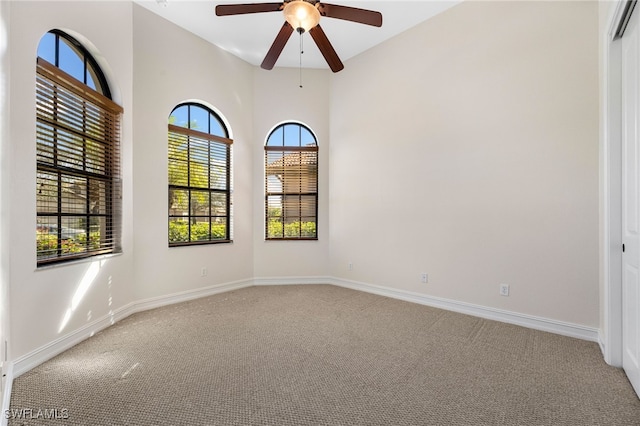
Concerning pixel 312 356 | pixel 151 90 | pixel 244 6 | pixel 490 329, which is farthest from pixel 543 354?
pixel 151 90

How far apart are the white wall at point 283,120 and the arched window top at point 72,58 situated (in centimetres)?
210

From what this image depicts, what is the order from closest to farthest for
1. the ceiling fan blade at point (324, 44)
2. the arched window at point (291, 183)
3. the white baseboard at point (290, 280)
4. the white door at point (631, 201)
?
the white door at point (631, 201) < the ceiling fan blade at point (324, 44) < the white baseboard at point (290, 280) < the arched window at point (291, 183)

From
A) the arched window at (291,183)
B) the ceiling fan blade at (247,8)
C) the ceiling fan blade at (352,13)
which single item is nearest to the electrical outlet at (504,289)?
the arched window at (291,183)

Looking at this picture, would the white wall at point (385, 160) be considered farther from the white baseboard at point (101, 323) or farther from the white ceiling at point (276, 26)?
the white ceiling at point (276, 26)

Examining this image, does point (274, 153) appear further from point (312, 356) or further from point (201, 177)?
point (312, 356)

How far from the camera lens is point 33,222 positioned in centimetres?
226

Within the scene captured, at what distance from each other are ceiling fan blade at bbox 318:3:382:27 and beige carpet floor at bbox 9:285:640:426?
8.69ft

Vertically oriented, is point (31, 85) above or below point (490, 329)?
above

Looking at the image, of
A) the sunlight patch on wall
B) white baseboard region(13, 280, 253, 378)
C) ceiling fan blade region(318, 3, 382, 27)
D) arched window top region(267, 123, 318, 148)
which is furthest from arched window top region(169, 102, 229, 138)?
ceiling fan blade region(318, 3, 382, 27)

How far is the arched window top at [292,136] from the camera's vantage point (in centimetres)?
495

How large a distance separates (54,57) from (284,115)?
280 centimetres

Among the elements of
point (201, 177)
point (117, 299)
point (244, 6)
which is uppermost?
point (244, 6)

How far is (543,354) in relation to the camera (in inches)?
95.8

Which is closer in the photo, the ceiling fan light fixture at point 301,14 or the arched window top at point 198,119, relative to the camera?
the ceiling fan light fixture at point 301,14
